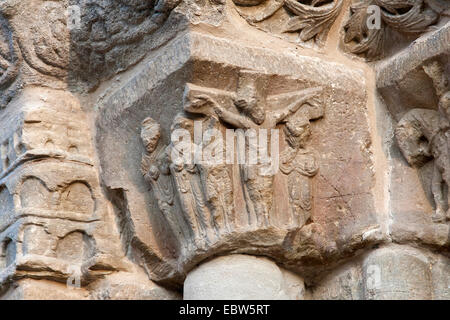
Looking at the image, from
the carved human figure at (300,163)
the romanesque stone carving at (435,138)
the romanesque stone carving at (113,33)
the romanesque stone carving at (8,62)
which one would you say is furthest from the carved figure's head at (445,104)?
the romanesque stone carving at (8,62)

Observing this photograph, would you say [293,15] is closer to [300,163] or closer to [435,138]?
[300,163]

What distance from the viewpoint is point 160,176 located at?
11.5 ft

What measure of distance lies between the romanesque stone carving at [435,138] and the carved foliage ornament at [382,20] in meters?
0.17

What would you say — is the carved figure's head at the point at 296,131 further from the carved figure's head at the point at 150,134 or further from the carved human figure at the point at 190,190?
the carved figure's head at the point at 150,134

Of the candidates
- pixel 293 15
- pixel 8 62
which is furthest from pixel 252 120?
pixel 8 62

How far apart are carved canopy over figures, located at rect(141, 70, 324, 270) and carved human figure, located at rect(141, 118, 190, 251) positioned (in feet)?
0.13

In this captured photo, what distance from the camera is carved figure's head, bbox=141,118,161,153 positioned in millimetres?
3494

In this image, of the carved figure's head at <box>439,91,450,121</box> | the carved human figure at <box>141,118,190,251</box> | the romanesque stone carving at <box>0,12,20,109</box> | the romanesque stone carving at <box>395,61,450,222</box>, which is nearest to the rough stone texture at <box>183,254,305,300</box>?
the carved human figure at <box>141,118,190,251</box>

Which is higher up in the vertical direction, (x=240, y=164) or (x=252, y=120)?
(x=252, y=120)

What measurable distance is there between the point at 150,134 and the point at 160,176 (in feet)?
0.46

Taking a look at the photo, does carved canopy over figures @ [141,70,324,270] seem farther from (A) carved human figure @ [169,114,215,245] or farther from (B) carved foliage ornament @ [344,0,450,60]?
(B) carved foliage ornament @ [344,0,450,60]

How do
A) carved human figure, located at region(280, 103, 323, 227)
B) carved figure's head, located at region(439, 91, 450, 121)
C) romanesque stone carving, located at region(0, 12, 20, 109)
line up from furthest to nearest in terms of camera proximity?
1. romanesque stone carving, located at region(0, 12, 20, 109)
2. carved human figure, located at region(280, 103, 323, 227)
3. carved figure's head, located at region(439, 91, 450, 121)

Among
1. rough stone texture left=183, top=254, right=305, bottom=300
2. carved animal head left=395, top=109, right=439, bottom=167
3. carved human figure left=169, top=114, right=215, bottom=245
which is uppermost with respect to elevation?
carved animal head left=395, top=109, right=439, bottom=167
